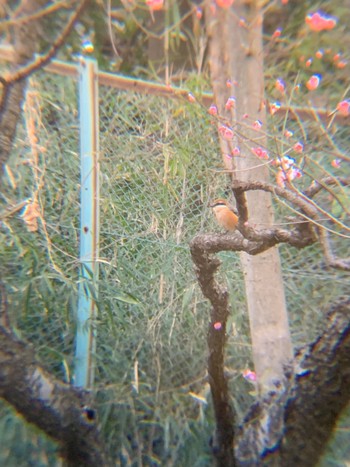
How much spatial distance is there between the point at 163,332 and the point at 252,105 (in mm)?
1206

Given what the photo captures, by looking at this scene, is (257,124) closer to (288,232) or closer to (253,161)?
(253,161)

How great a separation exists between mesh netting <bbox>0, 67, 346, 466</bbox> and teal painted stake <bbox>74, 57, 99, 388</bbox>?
0.06 metres

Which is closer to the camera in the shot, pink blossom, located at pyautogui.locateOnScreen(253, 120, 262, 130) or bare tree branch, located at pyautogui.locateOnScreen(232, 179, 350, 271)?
bare tree branch, located at pyautogui.locateOnScreen(232, 179, 350, 271)

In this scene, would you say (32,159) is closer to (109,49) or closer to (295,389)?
(109,49)

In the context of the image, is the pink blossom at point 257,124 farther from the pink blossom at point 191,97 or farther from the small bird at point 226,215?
the small bird at point 226,215

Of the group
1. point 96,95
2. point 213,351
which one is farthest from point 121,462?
point 96,95

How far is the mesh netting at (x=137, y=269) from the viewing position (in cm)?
241

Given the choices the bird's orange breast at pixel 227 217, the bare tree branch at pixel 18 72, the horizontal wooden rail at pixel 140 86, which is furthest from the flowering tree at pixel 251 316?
the horizontal wooden rail at pixel 140 86

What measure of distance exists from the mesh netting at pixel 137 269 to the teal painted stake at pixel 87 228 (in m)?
0.06

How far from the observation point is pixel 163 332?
258 centimetres

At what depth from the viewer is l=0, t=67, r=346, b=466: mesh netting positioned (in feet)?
7.90

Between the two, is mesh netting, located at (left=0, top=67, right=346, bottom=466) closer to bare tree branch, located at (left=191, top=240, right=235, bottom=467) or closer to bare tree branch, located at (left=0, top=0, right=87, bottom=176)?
bare tree branch, located at (left=191, top=240, right=235, bottom=467)

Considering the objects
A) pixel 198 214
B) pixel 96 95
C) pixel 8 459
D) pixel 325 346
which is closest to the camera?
pixel 325 346

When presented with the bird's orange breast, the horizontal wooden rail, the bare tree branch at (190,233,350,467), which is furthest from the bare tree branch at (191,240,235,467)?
the horizontal wooden rail
